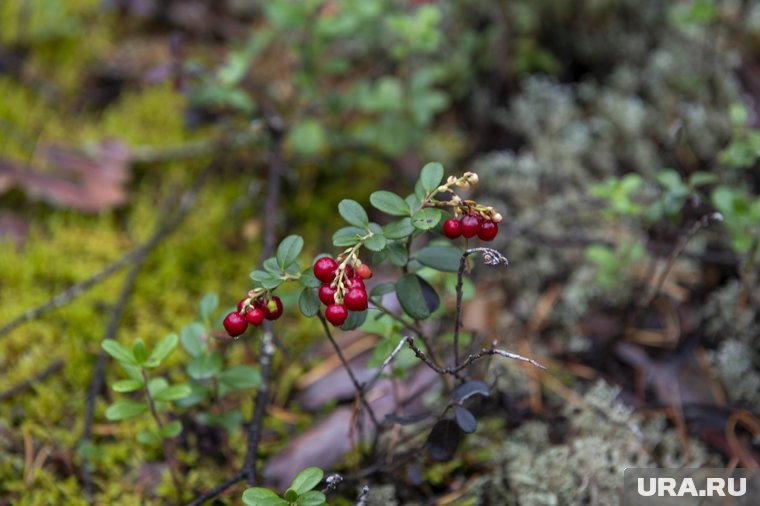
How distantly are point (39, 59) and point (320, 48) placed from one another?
5.20 feet

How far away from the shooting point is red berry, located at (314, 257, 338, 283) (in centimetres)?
151

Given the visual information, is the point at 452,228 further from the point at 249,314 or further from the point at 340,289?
the point at 249,314

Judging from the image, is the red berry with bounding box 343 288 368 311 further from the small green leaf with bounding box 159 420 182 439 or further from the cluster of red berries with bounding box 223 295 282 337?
the small green leaf with bounding box 159 420 182 439

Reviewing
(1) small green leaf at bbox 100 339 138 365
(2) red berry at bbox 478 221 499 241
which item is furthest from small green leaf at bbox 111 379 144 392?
(2) red berry at bbox 478 221 499 241

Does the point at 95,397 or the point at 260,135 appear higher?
the point at 260,135

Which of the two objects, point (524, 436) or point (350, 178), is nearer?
point (524, 436)

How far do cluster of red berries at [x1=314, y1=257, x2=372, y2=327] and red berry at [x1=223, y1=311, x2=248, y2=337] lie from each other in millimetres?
188

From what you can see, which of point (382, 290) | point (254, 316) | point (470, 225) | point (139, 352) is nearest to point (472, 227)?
point (470, 225)

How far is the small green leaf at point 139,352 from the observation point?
69.7 inches

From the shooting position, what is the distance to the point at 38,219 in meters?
2.86

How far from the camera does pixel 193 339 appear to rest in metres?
1.95

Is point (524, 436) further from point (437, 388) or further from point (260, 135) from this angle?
point (260, 135)

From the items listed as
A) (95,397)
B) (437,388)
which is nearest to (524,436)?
(437,388)

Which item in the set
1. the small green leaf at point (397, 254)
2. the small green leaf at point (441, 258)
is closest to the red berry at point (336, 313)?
the small green leaf at point (397, 254)
